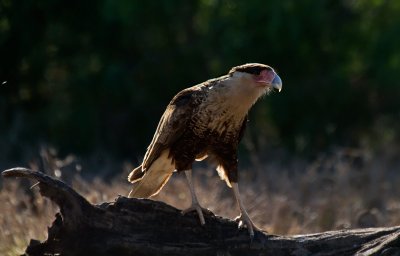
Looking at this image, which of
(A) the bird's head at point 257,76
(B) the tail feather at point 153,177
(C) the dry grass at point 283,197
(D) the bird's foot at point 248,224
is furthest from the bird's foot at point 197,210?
(C) the dry grass at point 283,197

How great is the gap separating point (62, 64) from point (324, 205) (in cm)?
559

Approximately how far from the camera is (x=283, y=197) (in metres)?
10.2

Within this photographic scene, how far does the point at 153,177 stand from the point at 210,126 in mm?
721

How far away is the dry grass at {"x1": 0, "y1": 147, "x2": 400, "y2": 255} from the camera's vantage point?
793cm

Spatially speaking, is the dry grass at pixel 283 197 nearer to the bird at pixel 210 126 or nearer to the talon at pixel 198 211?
the bird at pixel 210 126

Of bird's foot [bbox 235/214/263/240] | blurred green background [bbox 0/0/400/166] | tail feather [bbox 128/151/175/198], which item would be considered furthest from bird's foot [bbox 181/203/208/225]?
blurred green background [bbox 0/0/400/166]

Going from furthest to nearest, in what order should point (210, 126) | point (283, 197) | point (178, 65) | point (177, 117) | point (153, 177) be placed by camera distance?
point (178, 65), point (283, 197), point (153, 177), point (177, 117), point (210, 126)

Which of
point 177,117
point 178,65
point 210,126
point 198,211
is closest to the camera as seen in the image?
point 198,211

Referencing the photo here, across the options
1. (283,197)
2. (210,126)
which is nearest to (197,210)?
(210,126)

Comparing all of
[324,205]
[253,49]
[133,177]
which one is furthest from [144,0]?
[133,177]

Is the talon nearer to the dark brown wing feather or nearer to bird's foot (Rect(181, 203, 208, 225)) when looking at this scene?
bird's foot (Rect(181, 203, 208, 225))

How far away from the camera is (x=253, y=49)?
14086 millimetres

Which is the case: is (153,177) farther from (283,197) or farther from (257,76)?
(283,197)

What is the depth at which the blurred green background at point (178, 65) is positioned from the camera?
1406cm
